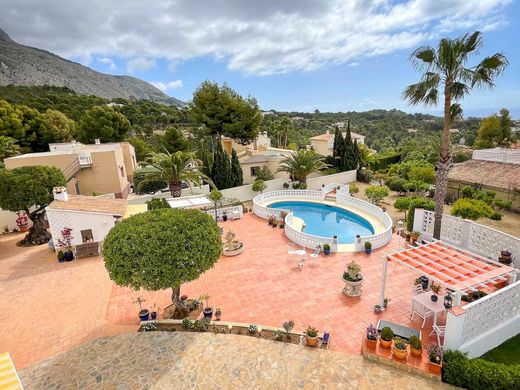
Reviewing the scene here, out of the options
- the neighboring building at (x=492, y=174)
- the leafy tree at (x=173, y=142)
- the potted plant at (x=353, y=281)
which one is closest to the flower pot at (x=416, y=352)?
the potted plant at (x=353, y=281)

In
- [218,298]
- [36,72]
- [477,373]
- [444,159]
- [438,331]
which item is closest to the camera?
[477,373]

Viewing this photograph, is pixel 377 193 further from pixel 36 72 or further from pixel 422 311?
pixel 36 72

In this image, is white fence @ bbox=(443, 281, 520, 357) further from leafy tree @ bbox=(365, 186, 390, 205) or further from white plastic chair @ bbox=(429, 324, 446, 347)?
leafy tree @ bbox=(365, 186, 390, 205)

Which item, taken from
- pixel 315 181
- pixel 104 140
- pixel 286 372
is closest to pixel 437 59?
pixel 286 372

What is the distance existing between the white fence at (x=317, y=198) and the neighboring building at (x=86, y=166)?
1332 centimetres

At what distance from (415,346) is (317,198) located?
21.6m

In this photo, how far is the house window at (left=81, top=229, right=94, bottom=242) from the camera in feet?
55.0

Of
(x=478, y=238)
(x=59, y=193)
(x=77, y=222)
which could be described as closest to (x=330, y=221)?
(x=478, y=238)

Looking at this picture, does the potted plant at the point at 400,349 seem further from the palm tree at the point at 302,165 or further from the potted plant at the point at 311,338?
the palm tree at the point at 302,165

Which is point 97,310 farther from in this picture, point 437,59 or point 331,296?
point 437,59

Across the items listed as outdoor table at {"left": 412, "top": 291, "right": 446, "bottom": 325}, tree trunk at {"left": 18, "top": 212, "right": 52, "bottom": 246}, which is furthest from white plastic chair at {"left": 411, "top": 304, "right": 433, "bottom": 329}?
tree trunk at {"left": 18, "top": 212, "right": 52, "bottom": 246}

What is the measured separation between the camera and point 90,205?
1727cm

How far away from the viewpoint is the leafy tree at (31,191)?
54.7 feet

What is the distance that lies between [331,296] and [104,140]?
129 ft
